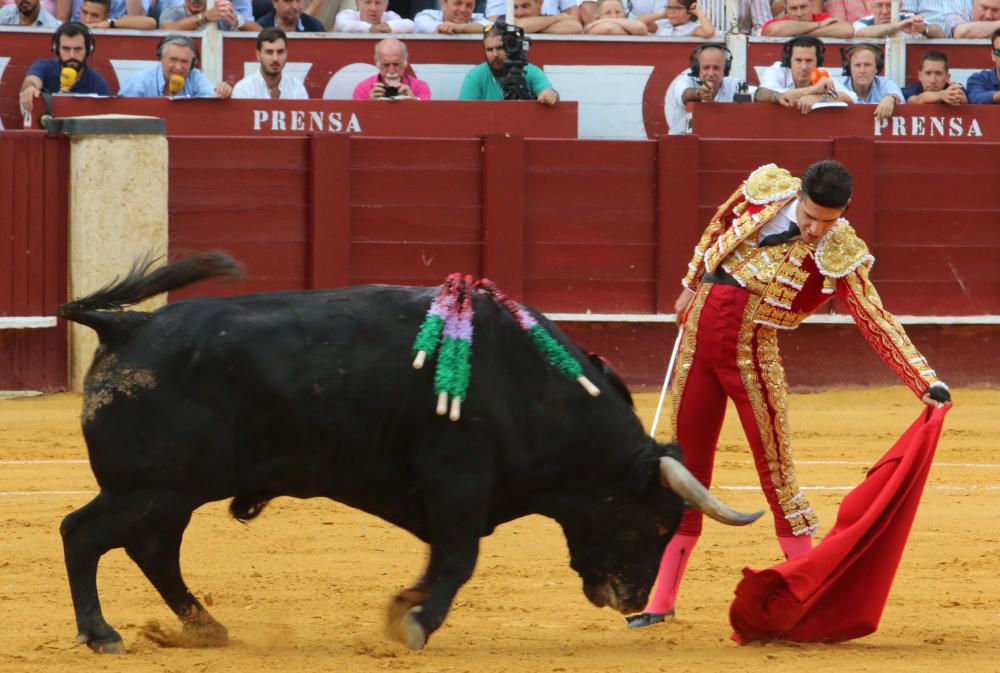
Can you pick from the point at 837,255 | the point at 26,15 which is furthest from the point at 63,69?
the point at 837,255

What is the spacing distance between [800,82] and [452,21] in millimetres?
1873

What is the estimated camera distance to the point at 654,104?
9.37 metres

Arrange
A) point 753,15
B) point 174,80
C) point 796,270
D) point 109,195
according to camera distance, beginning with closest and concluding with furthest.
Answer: point 796,270, point 109,195, point 174,80, point 753,15

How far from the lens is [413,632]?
373 centimetres

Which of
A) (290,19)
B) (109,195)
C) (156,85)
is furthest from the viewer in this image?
(290,19)

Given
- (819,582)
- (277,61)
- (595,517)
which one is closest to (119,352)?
(595,517)

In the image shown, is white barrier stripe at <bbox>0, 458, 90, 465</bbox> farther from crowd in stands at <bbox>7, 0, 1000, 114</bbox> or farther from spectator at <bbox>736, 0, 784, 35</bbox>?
spectator at <bbox>736, 0, 784, 35</bbox>

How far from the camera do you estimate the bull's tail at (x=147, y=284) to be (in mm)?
3811

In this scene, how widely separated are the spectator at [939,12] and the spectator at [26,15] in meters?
4.87

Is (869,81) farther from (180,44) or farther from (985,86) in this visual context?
(180,44)

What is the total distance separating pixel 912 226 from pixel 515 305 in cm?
554

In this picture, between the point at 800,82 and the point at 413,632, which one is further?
the point at 800,82

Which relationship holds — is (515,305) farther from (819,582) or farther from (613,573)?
(819,582)

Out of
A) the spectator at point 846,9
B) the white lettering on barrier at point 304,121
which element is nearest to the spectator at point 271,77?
the white lettering on barrier at point 304,121
